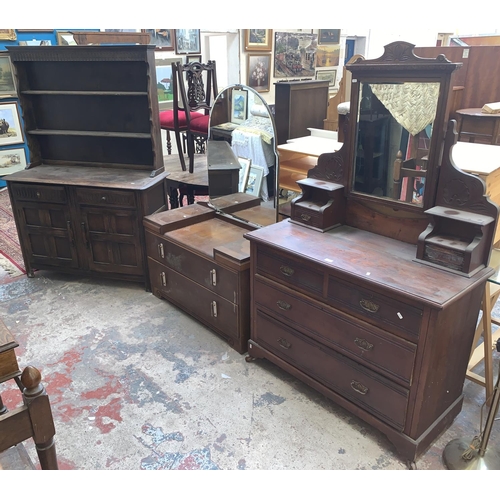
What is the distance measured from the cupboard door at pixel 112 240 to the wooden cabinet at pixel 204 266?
0.45 feet

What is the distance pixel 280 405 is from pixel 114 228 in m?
1.87

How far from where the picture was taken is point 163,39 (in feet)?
19.5

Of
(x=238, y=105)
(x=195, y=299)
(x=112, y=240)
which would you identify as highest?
(x=238, y=105)

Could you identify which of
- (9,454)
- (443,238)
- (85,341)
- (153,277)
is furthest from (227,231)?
(9,454)

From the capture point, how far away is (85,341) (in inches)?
114

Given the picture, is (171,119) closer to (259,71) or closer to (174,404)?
(259,71)

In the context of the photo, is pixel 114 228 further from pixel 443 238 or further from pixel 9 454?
pixel 443 238

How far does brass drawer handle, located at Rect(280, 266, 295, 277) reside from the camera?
2.21m

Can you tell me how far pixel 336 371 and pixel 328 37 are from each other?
24.2ft

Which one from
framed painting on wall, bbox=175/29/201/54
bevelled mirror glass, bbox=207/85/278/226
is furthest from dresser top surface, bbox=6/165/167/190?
framed painting on wall, bbox=175/29/201/54

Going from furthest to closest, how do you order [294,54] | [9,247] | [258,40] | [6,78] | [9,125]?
[294,54], [258,40], [9,125], [6,78], [9,247]

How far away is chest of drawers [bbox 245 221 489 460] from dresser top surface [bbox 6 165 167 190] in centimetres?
142

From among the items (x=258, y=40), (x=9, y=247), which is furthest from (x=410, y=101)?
(x=258, y=40)

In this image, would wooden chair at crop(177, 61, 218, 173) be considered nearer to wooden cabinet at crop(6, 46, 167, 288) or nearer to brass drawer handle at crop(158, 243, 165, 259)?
wooden cabinet at crop(6, 46, 167, 288)
